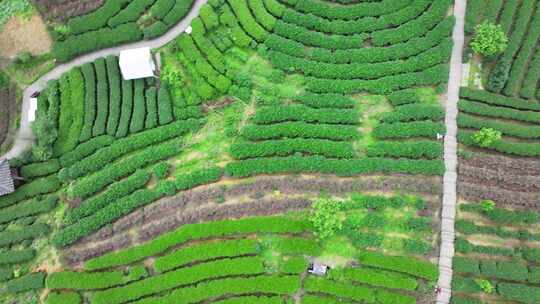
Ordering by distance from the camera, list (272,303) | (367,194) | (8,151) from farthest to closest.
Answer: (8,151) < (367,194) < (272,303)

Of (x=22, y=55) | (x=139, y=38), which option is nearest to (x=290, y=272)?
(x=139, y=38)

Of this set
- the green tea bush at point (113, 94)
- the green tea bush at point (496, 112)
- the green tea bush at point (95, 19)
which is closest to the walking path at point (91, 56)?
the green tea bush at point (113, 94)

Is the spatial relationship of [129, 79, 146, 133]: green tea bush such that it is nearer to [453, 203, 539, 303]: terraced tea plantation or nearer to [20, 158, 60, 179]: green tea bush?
[20, 158, 60, 179]: green tea bush

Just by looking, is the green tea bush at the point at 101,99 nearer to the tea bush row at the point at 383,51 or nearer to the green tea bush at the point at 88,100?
the green tea bush at the point at 88,100

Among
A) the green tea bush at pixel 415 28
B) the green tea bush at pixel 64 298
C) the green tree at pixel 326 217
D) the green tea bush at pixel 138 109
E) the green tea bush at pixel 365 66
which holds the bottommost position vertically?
the green tea bush at pixel 64 298

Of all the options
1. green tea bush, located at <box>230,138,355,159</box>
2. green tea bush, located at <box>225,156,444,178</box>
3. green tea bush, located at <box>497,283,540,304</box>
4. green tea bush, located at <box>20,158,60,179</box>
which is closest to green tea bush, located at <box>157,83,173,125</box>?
green tea bush, located at <box>230,138,355,159</box>

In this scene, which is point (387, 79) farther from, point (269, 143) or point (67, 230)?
point (67, 230)
